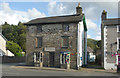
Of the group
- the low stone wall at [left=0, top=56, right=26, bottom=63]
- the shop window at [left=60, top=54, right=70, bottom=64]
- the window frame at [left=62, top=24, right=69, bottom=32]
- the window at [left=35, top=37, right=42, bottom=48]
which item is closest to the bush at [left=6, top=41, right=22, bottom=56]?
the low stone wall at [left=0, top=56, right=26, bottom=63]

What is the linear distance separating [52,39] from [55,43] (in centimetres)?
89

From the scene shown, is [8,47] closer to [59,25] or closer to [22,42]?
[22,42]

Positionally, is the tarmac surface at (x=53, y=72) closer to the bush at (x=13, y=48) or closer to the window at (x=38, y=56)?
the window at (x=38, y=56)

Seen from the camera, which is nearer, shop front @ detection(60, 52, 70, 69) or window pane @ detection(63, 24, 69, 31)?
shop front @ detection(60, 52, 70, 69)

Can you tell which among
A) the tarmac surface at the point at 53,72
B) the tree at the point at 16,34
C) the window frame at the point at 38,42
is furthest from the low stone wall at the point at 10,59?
the tree at the point at 16,34

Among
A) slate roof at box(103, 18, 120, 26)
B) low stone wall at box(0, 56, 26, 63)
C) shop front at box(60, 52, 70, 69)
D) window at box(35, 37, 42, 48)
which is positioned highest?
slate roof at box(103, 18, 120, 26)

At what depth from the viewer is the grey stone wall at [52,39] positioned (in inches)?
925

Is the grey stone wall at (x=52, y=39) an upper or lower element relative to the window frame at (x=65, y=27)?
lower

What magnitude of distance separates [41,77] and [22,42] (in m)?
45.4

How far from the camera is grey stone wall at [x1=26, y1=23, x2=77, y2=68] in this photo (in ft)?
77.0

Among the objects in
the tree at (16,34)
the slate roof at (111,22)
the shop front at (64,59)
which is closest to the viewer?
the slate roof at (111,22)

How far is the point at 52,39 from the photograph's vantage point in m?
24.8

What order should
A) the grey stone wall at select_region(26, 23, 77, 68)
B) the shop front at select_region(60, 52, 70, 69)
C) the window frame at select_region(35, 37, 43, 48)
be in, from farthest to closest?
the window frame at select_region(35, 37, 43, 48)
the grey stone wall at select_region(26, 23, 77, 68)
the shop front at select_region(60, 52, 70, 69)

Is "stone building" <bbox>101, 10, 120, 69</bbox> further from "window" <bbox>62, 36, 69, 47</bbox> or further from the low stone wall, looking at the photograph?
the low stone wall
